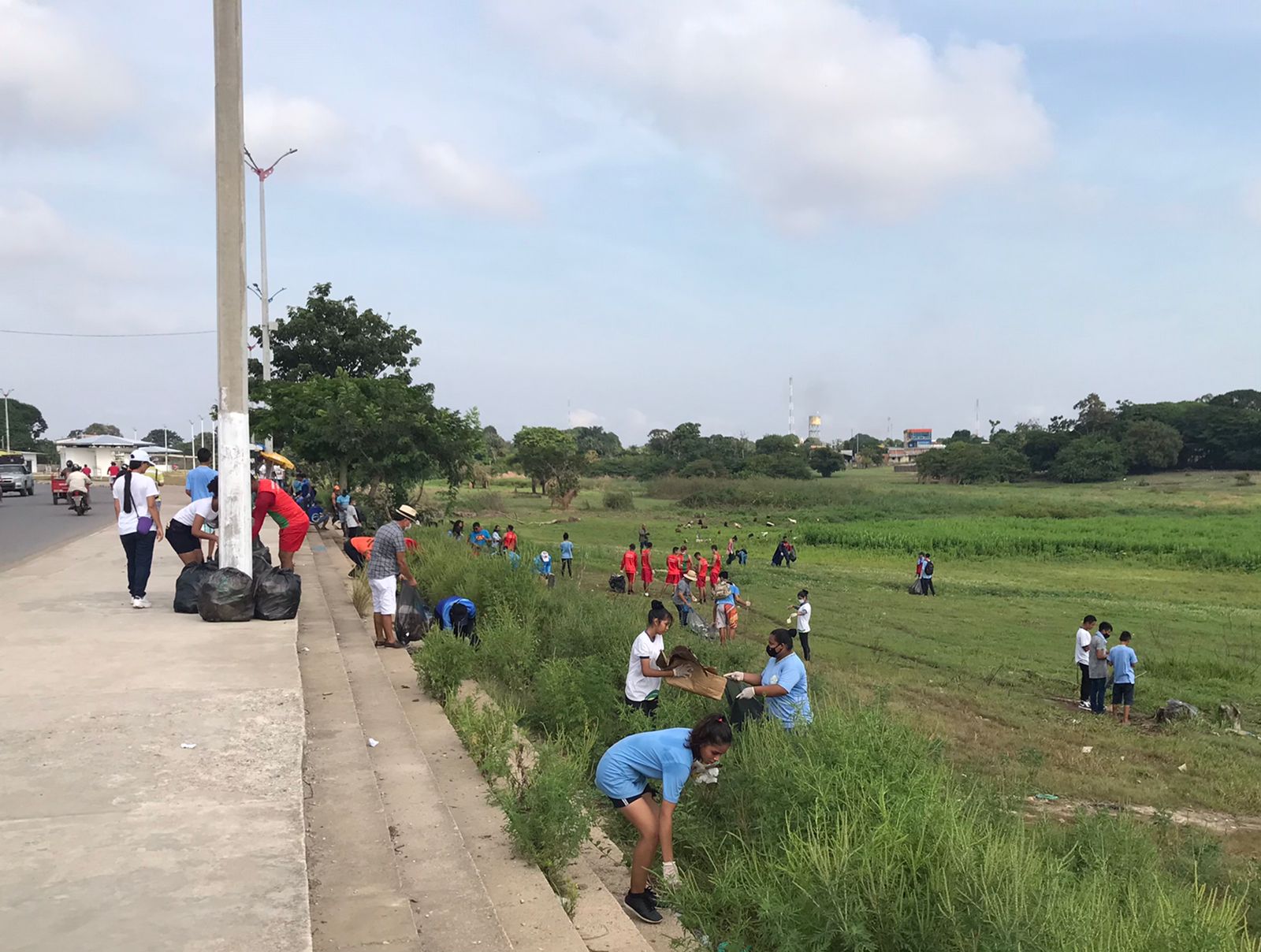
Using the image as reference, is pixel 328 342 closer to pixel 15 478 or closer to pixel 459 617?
pixel 15 478

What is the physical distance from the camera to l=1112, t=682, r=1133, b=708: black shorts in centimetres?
1387

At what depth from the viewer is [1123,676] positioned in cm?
1380

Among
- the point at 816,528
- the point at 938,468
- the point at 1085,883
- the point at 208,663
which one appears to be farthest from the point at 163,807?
the point at 938,468

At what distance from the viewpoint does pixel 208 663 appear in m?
6.89

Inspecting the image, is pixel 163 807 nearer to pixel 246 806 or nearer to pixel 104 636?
pixel 246 806

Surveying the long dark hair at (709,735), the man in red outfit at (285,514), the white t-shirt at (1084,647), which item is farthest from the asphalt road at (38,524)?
the white t-shirt at (1084,647)

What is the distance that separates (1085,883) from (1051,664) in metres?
14.8

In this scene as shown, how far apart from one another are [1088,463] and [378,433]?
8896cm

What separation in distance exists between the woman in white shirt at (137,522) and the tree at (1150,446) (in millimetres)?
103824

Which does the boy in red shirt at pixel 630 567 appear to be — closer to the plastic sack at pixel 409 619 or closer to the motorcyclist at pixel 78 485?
the plastic sack at pixel 409 619

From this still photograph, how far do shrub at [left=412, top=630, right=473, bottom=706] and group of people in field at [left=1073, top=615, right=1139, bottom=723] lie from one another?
33.1 feet

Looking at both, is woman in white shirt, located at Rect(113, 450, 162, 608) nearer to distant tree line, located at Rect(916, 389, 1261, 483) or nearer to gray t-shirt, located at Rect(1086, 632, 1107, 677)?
gray t-shirt, located at Rect(1086, 632, 1107, 677)

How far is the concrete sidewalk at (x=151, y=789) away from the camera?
3.29m

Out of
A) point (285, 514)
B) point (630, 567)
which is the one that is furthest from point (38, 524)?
point (285, 514)
